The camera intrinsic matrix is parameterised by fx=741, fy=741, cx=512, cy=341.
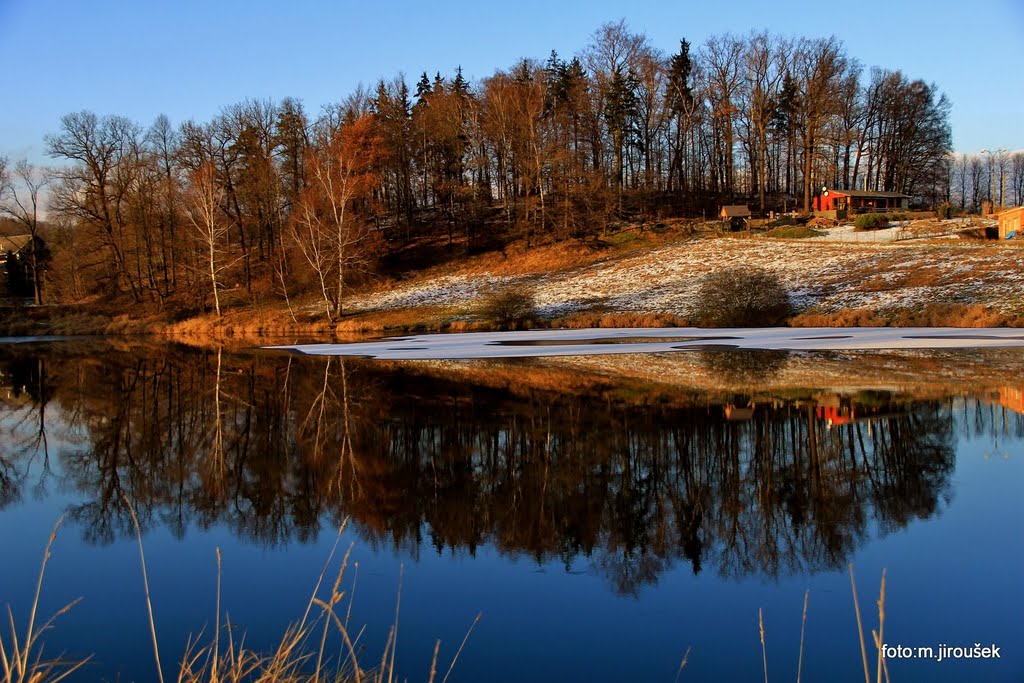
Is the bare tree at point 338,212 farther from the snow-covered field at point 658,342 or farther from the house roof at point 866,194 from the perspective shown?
the house roof at point 866,194

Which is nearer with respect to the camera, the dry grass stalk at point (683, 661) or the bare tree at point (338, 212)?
the dry grass stalk at point (683, 661)

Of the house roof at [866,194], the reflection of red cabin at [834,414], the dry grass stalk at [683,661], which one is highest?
the house roof at [866,194]

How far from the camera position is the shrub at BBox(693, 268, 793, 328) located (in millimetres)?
A: 29906

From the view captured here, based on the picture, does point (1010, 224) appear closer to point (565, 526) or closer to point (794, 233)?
point (794, 233)

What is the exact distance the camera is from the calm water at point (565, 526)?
4.79 metres

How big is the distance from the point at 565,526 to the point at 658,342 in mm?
19377

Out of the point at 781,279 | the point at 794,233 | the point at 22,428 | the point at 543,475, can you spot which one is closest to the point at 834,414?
the point at 543,475

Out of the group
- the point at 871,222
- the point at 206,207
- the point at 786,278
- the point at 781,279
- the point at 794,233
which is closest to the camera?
the point at 781,279

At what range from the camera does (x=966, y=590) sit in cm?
518

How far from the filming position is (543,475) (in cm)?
845

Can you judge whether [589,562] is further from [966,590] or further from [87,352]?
[87,352]

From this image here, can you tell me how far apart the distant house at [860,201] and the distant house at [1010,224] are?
590 inches

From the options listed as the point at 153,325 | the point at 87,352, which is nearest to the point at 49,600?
the point at 87,352

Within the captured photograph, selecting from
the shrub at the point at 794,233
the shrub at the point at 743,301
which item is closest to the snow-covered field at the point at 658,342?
the shrub at the point at 743,301
